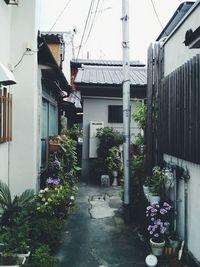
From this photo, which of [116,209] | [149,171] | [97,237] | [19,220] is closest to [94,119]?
[116,209]

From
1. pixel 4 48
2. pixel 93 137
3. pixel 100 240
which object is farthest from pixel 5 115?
pixel 93 137

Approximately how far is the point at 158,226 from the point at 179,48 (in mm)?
3625

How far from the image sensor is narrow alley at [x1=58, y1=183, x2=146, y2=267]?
20.3 feet

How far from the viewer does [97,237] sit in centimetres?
757

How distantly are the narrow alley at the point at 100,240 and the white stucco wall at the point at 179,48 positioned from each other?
13.2 feet

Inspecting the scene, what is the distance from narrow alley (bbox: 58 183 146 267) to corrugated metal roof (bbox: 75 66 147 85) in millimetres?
6998

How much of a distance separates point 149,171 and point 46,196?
284 cm

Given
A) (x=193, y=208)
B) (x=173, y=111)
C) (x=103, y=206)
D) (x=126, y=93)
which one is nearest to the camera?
(x=193, y=208)

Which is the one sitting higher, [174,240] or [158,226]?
[158,226]

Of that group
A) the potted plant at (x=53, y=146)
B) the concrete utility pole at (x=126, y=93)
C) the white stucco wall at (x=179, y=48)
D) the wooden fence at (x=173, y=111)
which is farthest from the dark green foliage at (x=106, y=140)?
the white stucco wall at (x=179, y=48)

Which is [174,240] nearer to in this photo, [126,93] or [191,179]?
[191,179]

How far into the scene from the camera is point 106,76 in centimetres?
1759

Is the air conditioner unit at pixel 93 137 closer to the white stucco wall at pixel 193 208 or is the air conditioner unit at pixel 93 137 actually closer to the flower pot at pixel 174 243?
the white stucco wall at pixel 193 208

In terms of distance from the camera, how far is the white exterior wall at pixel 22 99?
784 centimetres
